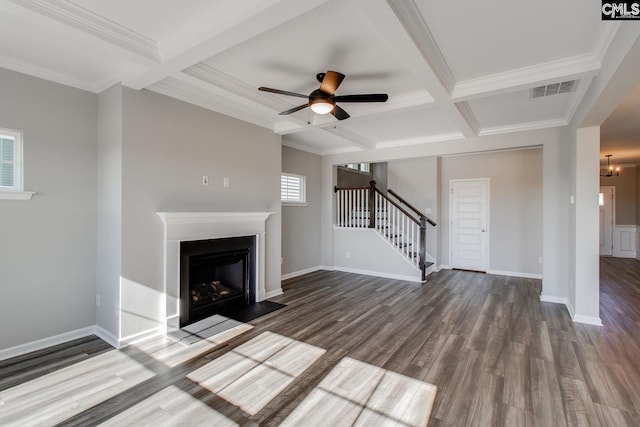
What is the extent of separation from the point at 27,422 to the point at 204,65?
3170 millimetres

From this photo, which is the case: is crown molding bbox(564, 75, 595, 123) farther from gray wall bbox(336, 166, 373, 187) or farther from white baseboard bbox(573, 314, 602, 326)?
gray wall bbox(336, 166, 373, 187)

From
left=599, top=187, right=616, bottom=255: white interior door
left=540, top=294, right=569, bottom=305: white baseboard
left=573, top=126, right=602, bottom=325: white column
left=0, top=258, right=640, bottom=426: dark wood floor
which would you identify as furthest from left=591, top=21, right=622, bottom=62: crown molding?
left=599, top=187, right=616, bottom=255: white interior door

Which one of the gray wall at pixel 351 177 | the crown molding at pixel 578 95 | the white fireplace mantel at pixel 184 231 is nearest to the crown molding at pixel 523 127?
the crown molding at pixel 578 95

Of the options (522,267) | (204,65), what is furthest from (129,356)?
(522,267)

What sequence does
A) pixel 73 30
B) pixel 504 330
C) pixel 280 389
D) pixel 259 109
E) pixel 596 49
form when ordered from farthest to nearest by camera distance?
pixel 259 109 < pixel 504 330 < pixel 596 49 < pixel 280 389 < pixel 73 30

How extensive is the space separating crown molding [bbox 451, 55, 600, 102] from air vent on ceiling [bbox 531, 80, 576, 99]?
468 millimetres

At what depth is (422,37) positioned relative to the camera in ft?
8.08

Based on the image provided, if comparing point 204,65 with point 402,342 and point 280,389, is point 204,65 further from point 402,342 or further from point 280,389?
point 402,342

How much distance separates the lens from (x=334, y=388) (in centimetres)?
243

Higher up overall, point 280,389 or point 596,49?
point 596,49

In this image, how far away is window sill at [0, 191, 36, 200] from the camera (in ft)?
9.22

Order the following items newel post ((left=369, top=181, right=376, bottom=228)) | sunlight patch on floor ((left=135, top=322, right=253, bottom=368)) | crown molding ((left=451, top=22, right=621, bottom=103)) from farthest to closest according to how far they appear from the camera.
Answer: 1. newel post ((left=369, top=181, right=376, bottom=228))
2. sunlight patch on floor ((left=135, top=322, right=253, bottom=368))
3. crown molding ((left=451, top=22, right=621, bottom=103))

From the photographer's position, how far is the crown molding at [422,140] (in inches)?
214

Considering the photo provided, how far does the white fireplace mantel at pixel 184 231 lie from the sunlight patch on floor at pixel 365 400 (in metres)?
2.06
